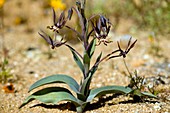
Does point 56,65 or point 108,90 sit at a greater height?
point 56,65

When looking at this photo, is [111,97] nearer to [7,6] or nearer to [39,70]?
[39,70]

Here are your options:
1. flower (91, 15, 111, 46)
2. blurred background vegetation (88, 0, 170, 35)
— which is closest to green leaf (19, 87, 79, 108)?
flower (91, 15, 111, 46)

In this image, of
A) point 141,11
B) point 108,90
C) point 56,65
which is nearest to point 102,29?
point 108,90

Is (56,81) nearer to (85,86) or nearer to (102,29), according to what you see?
(85,86)

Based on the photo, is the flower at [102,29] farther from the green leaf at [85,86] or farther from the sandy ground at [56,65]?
the sandy ground at [56,65]

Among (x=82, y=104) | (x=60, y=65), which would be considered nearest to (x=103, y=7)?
(x=60, y=65)

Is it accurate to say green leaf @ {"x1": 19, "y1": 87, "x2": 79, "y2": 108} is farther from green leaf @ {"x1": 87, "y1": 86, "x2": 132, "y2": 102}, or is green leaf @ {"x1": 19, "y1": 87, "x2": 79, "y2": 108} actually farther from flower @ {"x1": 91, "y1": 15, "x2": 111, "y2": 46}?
flower @ {"x1": 91, "y1": 15, "x2": 111, "y2": 46}

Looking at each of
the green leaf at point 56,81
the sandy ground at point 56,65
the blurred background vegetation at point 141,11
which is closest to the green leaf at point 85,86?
the green leaf at point 56,81

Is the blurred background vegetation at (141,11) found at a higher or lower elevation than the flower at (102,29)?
higher

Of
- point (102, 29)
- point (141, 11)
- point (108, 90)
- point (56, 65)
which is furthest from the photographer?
point (141, 11)
